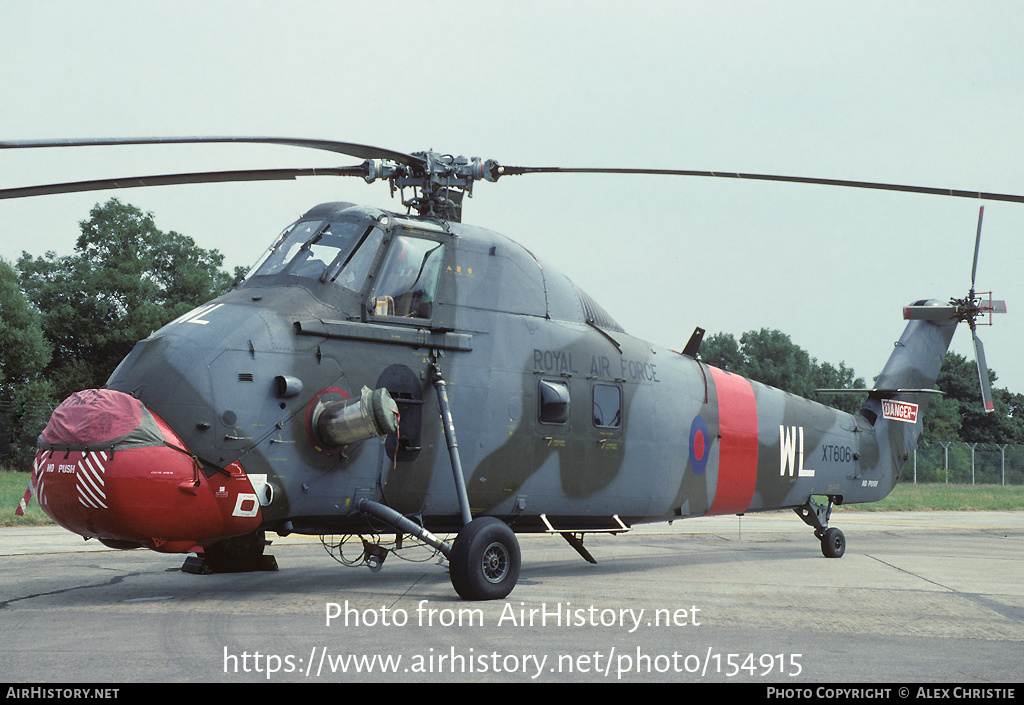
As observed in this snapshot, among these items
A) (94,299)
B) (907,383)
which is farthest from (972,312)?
(94,299)

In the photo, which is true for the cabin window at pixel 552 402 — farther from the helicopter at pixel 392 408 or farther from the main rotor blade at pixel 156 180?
the main rotor blade at pixel 156 180

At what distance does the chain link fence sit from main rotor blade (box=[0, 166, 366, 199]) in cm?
4448

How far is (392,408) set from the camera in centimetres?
908

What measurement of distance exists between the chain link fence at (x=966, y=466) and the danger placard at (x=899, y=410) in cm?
3232

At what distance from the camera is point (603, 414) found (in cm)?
1210

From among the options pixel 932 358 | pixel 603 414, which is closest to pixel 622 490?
pixel 603 414

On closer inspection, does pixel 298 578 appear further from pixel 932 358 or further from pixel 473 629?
pixel 932 358

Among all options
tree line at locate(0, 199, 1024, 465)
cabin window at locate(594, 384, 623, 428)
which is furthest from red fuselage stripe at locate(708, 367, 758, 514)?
tree line at locate(0, 199, 1024, 465)

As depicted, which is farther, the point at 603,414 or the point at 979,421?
the point at 979,421

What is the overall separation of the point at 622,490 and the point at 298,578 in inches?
165

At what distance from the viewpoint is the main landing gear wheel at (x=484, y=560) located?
9336 millimetres

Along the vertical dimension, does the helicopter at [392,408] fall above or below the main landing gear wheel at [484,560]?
above

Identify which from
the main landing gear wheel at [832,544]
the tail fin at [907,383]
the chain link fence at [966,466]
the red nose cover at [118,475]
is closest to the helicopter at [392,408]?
the red nose cover at [118,475]

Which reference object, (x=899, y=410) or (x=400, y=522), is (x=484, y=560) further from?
(x=899, y=410)
